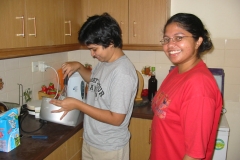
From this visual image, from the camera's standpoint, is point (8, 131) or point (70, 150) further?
point (70, 150)

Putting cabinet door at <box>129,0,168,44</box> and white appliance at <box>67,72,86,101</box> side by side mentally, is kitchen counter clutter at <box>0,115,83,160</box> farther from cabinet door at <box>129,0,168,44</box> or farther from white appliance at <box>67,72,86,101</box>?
cabinet door at <box>129,0,168,44</box>

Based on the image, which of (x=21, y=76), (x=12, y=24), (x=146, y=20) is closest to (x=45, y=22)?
(x=12, y=24)

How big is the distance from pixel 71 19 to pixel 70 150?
3.19 ft

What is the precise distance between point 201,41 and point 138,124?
970 mm

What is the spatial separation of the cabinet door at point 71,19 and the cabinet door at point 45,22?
0.20 ft

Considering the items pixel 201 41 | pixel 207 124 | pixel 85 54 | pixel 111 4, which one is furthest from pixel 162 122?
pixel 85 54

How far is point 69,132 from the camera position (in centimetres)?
132

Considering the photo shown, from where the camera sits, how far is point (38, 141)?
3.92ft

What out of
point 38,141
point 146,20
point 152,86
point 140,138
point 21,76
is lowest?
point 140,138

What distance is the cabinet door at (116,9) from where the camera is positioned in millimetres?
1820

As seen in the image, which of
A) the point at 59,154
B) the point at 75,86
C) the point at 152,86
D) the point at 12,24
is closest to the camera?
the point at 12,24

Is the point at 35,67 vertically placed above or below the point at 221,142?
above

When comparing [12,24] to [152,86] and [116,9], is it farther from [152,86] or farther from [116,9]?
[152,86]

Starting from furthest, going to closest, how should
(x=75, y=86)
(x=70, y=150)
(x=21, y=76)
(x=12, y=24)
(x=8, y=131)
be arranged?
(x=75, y=86)
(x=21, y=76)
(x=70, y=150)
(x=12, y=24)
(x=8, y=131)
